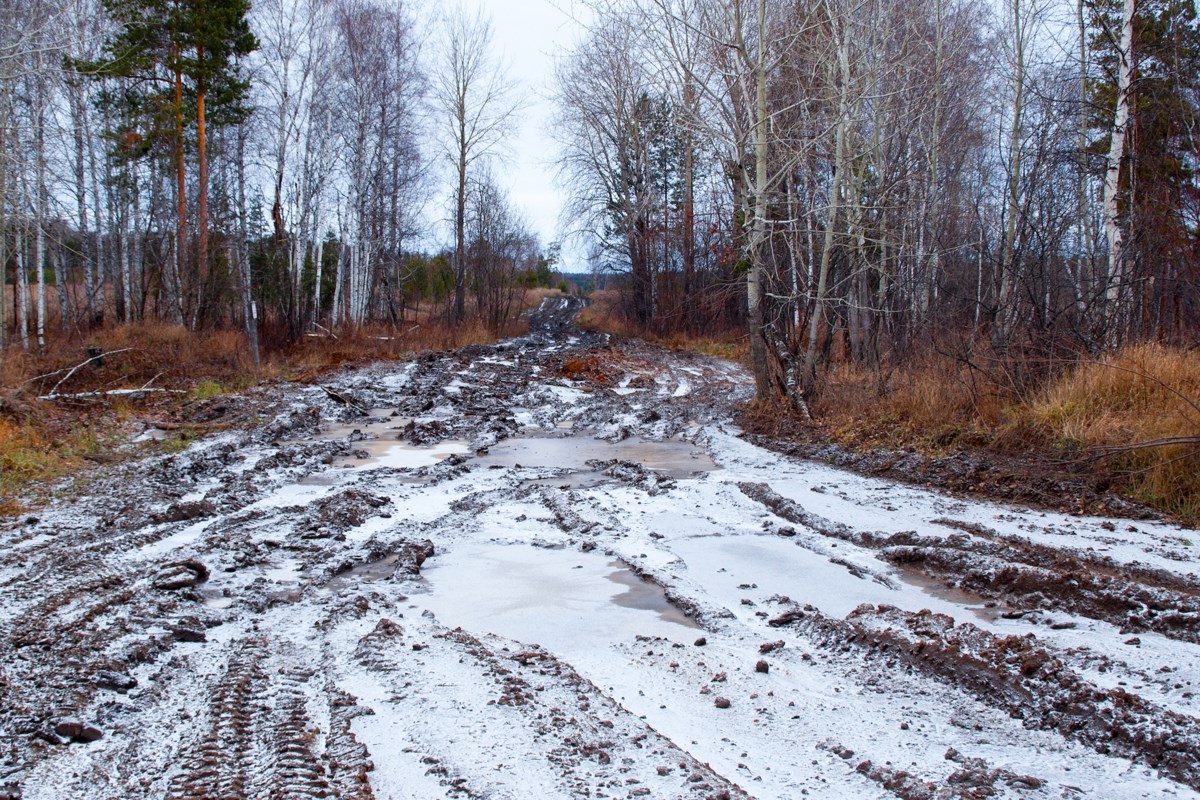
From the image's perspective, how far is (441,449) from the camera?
8891 millimetres

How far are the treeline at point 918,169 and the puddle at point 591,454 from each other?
2.21 meters

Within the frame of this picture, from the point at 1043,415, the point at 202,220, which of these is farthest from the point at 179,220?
the point at 1043,415

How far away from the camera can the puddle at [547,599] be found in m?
3.67

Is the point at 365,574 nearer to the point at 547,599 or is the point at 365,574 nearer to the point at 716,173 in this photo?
the point at 547,599

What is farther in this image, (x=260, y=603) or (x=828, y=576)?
(x=828, y=576)

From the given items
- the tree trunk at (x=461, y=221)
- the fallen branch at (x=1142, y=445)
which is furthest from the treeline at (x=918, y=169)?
the tree trunk at (x=461, y=221)

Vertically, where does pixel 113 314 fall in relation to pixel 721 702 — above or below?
above

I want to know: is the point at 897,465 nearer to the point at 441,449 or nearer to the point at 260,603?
the point at 441,449

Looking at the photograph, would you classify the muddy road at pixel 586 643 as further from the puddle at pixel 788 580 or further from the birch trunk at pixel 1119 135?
the birch trunk at pixel 1119 135

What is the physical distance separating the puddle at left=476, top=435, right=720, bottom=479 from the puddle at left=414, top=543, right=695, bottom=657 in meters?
2.80

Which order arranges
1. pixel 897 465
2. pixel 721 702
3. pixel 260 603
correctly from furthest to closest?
1. pixel 897 465
2. pixel 260 603
3. pixel 721 702

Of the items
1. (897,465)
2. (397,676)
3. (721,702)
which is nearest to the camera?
(721,702)

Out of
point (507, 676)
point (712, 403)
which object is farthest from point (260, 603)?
point (712, 403)

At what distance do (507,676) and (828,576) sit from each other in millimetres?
2155
